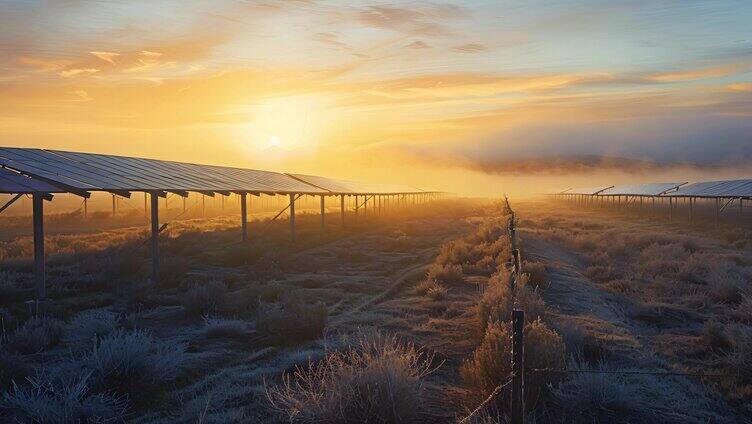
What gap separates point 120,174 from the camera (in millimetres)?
19719

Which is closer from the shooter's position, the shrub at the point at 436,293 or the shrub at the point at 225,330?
the shrub at the point at 225,330

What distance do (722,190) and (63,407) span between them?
46555mm

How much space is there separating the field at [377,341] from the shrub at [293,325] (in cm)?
3

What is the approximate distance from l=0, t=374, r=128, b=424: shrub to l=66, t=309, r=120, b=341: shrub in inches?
153

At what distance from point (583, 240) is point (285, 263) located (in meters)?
14.6

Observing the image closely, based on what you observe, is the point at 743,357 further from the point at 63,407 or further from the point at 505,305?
the point at 63,407

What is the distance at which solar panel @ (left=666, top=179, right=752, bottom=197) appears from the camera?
39188mm

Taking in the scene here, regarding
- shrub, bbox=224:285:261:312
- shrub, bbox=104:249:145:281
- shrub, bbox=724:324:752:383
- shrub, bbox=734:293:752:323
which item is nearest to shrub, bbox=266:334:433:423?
shrub, bbox=724:324:752:383

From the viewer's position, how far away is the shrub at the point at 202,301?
13.5 meters

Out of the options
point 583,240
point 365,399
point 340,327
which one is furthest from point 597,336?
point 583,240

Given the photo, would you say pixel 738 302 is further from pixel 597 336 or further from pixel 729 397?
pixel 729 397

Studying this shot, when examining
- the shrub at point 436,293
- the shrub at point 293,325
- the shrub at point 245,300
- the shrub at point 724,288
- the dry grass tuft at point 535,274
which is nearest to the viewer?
the shrub at point 293,325

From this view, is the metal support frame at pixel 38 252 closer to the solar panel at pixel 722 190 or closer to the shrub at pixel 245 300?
the shrub at pixel 245 300

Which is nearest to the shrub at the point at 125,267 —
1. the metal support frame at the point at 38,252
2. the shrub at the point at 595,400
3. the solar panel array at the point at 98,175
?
the solar panel array at the point at 98,175
